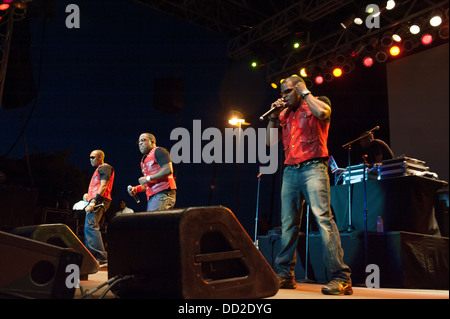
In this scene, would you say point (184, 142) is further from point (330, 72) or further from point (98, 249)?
point (98, 249)

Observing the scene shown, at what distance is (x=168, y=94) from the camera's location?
36.8 ft

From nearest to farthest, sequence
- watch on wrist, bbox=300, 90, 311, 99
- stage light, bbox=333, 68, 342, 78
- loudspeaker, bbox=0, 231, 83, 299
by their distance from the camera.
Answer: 1. loudspeaker, bbox=0, 231, 83, 299
2. watch on wrist, bbox=300, 90, 311, 99
3. stage light, bbox=333, 68, 342, 78

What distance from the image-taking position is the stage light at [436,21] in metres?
7.38

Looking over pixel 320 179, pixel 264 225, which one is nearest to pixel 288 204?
pixel 320 179

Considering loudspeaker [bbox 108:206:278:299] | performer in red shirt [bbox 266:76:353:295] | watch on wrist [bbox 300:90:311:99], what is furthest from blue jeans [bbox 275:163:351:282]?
loudspeaker [bbox 108:206:278:299]

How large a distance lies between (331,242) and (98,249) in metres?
3.74

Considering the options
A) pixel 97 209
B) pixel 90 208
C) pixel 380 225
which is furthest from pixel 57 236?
pixel 380 225

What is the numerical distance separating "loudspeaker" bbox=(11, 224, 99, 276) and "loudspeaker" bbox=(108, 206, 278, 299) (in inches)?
43.9

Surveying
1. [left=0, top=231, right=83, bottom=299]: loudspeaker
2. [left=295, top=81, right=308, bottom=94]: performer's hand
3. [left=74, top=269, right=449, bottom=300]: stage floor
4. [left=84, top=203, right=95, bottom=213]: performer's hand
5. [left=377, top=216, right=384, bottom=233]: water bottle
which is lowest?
[left=74, top=269, right=449, bottom=300]: stage floor

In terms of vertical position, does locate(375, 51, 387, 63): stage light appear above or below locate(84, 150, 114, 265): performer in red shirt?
above

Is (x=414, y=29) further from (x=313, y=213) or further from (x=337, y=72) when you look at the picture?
(x=313, y=213)

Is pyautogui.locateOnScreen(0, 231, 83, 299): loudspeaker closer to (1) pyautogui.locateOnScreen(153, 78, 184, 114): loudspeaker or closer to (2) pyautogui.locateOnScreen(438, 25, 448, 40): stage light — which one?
(2) pyautogui.locateOnScreen(438, 25, 448, 40): stage light

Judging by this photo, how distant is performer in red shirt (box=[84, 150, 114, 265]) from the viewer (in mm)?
5699

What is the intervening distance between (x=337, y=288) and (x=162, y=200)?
240 cm
